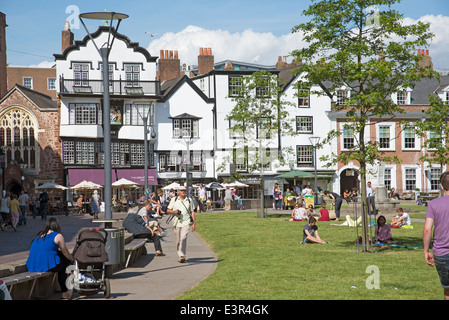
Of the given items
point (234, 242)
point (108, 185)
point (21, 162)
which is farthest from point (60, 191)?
point (108, 185)

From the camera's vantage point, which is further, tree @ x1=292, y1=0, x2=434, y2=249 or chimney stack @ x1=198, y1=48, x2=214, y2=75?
chimney stack @ x1=198, y1=48, x2=214, y2=75

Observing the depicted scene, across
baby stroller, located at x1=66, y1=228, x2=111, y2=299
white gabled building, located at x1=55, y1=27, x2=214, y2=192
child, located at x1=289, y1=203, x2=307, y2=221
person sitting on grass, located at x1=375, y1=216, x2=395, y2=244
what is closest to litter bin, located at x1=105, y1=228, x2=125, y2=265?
baby stroller, located at x1=66, y1=228, x2=111, y2=299

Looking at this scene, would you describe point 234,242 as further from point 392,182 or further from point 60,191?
point 392,182

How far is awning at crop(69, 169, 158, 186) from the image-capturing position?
A: 2169 inches

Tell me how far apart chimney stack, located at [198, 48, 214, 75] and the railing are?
20.4 feet

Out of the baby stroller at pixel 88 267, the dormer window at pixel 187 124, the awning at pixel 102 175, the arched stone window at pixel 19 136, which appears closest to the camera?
the baby stroller at pixel 88 267

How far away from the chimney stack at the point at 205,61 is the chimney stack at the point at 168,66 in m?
3.03

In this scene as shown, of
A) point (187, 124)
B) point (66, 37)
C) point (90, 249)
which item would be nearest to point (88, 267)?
point (90, 249)

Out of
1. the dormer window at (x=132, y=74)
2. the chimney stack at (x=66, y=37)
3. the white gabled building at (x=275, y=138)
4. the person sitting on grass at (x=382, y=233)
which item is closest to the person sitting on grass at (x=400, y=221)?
the person sitting on grass at (x=382, y=233)

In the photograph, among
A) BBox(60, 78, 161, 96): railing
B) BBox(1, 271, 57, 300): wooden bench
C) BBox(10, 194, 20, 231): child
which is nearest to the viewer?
BBox(1, 271, 57, 300): wooden bench

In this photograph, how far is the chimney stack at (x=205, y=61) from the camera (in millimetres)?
62741

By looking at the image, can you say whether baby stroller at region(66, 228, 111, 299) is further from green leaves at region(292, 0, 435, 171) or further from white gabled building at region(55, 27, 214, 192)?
white gabled building at region(55, 27, 214, 192)

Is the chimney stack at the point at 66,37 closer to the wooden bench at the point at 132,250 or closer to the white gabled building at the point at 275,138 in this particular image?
the white gabled building at the point at 275,138

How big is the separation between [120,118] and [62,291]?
154ft
